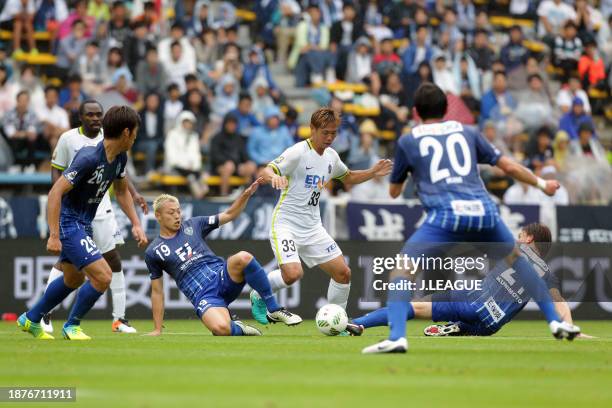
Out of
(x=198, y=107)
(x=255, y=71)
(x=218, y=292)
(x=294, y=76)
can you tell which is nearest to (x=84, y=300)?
(x=218, y=292)

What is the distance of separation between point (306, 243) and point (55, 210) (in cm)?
339

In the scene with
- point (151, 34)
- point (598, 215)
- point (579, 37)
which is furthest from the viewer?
point (579, 37)

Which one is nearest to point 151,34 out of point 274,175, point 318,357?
point 274,175

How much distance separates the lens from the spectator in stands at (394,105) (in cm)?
2558

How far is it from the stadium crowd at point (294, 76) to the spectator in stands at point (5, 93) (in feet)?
0.09

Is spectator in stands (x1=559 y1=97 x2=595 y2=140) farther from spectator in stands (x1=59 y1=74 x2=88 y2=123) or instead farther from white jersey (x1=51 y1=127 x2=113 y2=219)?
white jersey (x1=51 y1=127 x2=113 y2=219)

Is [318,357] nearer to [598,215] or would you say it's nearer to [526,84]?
[598,215]

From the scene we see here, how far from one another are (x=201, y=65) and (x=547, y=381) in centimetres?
1778

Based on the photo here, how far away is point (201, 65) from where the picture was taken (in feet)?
82.7

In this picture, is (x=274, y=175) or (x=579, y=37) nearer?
(x=274, y=175)

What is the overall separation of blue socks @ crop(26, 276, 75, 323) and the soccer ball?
2696 millimetres

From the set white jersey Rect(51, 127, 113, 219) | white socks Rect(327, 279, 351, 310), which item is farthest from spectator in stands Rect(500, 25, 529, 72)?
white jersey Rect(51, 127, 113, 219)

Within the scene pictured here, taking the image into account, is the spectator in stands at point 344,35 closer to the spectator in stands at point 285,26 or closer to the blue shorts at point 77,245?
the spectator in stands at point 285,26

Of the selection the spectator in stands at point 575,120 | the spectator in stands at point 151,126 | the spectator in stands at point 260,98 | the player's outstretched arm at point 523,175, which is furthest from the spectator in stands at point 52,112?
the player's outstretched arm at point 523,175
